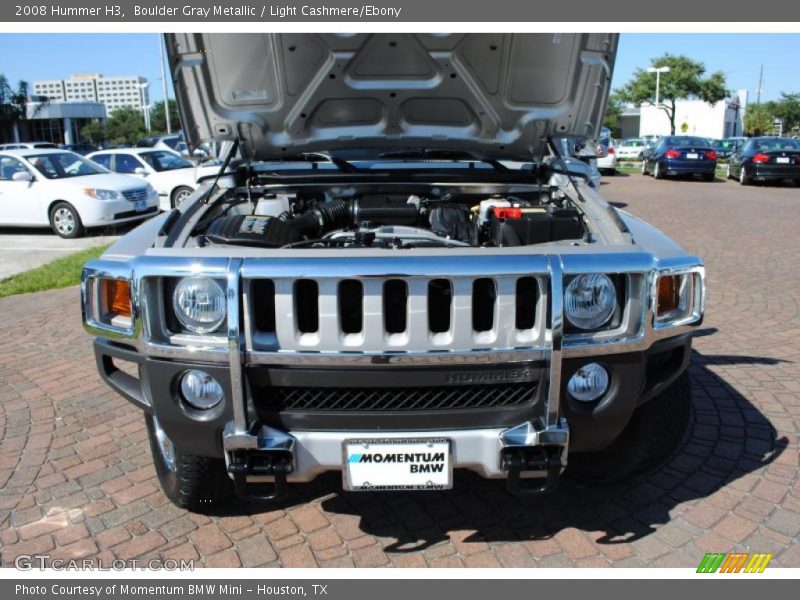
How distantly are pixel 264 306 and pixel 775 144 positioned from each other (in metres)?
20.6

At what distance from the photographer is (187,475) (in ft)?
9.43

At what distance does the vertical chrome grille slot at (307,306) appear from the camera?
245 centimetres

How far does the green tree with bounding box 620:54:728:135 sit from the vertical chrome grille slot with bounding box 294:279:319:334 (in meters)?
49.7

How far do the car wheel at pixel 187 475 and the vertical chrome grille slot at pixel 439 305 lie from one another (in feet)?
3.64

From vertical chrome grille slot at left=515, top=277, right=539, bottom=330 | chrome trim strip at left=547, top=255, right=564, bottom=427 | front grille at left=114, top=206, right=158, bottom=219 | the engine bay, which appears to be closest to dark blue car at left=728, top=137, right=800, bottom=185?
front grille at left=114, top=206, right=158, bottom=219

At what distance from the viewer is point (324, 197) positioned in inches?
154

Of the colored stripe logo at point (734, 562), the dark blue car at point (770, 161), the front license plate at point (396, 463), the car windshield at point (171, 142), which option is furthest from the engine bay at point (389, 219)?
the car windshield at point (171, 142)

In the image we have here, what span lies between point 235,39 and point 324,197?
98 cm

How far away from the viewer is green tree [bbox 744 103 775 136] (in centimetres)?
5869

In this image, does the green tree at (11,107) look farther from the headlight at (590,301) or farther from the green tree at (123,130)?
the headlight at (590,301)

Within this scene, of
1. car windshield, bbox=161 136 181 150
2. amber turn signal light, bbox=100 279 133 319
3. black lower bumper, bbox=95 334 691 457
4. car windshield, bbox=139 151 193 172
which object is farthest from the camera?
car windshield, bbox=161 136 181 150

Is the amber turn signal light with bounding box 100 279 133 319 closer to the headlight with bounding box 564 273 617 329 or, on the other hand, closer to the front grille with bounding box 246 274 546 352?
the front grille with bounding box 246 274 546 352

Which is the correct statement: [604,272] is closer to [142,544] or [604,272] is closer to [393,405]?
[393,405]

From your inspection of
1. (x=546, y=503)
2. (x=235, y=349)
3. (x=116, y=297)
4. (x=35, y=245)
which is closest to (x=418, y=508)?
→ (x=546, y=503)
